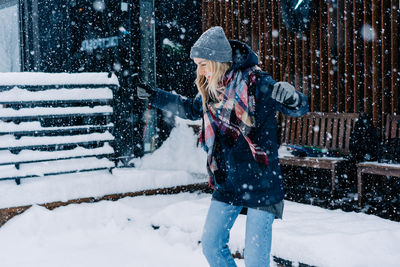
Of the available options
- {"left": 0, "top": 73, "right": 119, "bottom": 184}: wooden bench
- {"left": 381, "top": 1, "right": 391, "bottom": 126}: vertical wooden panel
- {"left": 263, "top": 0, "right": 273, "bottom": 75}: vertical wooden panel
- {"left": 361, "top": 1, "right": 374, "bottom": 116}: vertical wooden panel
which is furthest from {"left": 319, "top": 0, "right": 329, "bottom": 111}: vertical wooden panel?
{"left": 0, "top": 73, "right": 119, "bottom": 184}: wooden bench

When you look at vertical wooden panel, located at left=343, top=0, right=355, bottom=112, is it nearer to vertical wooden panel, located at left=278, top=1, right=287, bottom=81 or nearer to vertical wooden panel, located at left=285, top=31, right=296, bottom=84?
vertical wooden panel, located at left=285, top=31, right=296, bottom=84

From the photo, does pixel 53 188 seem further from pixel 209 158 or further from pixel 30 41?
pixel 30 41

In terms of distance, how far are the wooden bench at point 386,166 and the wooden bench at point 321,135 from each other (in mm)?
360

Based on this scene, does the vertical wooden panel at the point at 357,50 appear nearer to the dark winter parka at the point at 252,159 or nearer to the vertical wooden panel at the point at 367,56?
the vertical wooden panel at the point at 367,56

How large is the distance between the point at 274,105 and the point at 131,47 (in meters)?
5.32

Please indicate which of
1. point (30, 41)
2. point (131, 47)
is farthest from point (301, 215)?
point (30, 41)

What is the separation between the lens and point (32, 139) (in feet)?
18.9

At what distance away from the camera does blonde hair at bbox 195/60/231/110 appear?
2.56 meters

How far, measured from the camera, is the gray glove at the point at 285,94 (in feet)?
7.54

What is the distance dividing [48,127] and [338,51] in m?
4.61

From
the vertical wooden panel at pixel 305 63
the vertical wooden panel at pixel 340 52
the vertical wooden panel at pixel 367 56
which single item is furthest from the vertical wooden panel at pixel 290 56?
the vertical wooden panel at pixel 367 56

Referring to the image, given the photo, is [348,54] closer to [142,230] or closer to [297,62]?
[297,62]

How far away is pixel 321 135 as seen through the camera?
6.50 metres

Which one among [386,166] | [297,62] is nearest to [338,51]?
[297,62]
